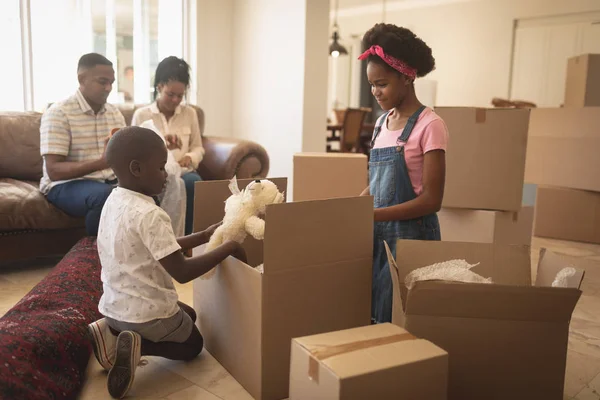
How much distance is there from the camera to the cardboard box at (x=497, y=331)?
1.23 meters

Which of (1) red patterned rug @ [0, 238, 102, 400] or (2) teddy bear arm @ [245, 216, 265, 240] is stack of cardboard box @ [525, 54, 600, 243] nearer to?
(2) teddy bear arm @ [245, 216, 265, 240]

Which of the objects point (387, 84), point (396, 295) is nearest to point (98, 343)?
point (396, 295)

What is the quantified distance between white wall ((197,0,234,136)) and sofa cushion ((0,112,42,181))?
1696 mm

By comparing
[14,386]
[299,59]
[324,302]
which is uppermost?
[299,59]

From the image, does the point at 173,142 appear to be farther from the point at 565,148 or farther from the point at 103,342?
the point at 565,148

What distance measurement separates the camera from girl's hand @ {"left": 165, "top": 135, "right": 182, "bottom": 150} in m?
2.98

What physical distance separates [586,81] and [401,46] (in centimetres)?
272

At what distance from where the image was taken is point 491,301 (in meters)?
1.23

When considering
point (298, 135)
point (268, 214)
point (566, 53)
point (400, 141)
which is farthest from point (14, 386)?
point (566, 53)

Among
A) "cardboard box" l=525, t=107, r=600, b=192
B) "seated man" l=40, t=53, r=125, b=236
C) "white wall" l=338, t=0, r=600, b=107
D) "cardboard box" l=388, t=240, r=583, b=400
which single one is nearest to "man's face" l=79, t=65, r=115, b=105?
"seated man" l=40, t=53, r=125, b=236

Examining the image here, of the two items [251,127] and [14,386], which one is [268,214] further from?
[251,127]

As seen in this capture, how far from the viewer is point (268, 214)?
1.36 metres

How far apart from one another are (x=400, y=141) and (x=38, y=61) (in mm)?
3081

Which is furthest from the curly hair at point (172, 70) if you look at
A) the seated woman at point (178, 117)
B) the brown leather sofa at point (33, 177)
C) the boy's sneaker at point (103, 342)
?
the boy's sneaker at point (103, 342)
